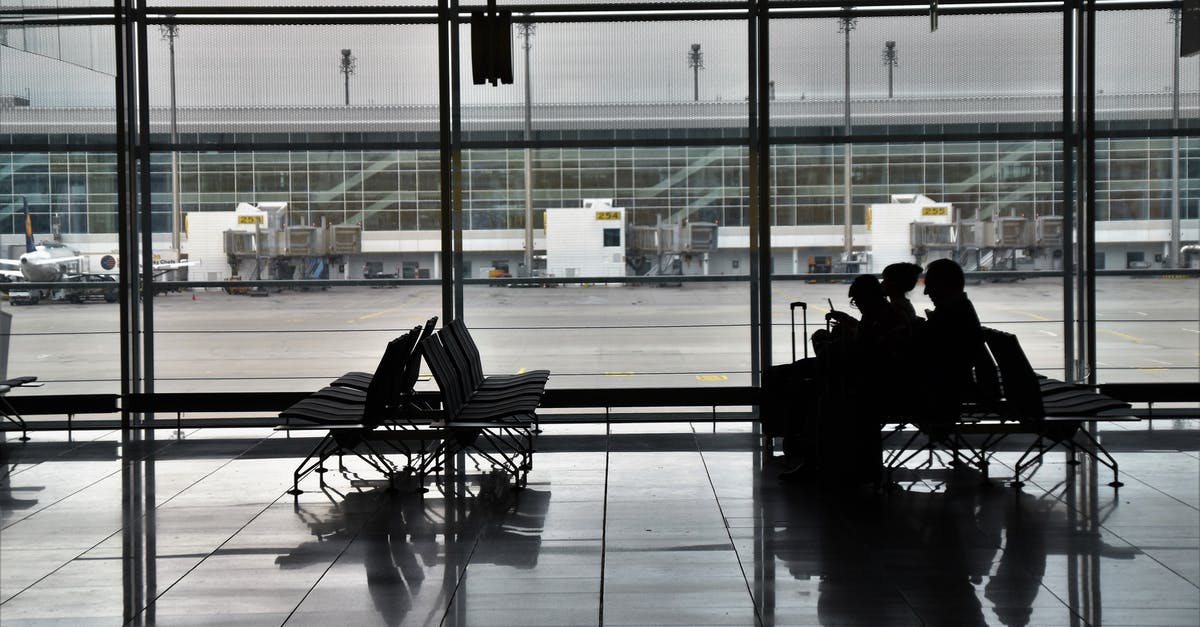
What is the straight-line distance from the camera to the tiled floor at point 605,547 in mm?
3934

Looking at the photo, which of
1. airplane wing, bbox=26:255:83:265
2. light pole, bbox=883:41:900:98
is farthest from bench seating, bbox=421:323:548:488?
light pole, bbox=883:41:900:98

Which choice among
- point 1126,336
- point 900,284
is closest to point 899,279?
point 900,284

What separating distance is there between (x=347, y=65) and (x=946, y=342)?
5093 mm

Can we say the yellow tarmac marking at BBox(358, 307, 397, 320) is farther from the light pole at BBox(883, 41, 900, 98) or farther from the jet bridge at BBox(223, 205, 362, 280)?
the light pole at BBox(883, 41, 900, 98)

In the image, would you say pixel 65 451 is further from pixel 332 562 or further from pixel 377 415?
pixel 332 562

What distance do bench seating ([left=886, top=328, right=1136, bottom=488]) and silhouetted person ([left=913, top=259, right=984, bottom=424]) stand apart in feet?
0.46

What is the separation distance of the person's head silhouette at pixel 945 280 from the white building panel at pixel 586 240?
342 centimetres

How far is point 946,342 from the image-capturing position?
232 inches

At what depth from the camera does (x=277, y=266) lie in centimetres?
895

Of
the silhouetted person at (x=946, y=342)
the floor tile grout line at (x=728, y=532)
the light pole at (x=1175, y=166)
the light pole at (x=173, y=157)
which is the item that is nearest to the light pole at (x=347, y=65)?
the light pole at (x=173, y=157)

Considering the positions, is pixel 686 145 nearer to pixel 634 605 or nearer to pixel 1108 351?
pixel 634 605

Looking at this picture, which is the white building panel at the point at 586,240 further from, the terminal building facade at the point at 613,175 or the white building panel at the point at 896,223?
the white building panel at the point at 896,223

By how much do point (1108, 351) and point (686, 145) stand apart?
8.50 m

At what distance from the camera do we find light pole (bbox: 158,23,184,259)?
28.7 ft
